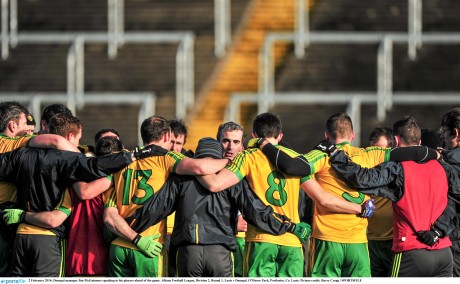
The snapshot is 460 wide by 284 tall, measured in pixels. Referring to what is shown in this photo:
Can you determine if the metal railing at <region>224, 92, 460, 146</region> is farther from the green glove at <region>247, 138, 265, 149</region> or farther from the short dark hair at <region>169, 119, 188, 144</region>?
the green glove at <region>247, 138, 265, 149</region>

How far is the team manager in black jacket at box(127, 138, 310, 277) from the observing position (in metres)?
8.51

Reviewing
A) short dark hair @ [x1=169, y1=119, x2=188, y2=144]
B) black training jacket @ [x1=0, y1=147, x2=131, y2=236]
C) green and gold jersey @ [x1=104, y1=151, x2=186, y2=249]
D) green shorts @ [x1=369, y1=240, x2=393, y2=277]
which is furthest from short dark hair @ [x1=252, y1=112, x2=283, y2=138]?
green shorts @ [x1=369, y1=240, x2=393, y2=277]

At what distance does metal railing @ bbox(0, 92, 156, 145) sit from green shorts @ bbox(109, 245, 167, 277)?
34.4ft

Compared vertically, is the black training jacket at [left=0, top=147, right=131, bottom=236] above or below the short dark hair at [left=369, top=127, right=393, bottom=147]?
below

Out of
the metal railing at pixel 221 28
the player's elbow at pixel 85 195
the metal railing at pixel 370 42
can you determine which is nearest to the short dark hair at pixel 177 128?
the player's elbow at pixel 85 195

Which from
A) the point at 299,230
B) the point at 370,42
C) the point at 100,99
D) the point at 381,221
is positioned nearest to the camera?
the point at 299,230

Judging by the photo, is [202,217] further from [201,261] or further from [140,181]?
[140,181]

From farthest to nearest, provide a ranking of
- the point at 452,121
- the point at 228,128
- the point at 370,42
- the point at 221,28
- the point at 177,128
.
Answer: the point at 221,28
the point at 370,42
the point at 177,128
the point at 452,121
the point at 228,128

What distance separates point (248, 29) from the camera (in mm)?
20438

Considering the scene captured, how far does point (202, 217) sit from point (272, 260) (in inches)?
27.6

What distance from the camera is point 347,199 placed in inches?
357

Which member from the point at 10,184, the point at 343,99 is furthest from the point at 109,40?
the point at 10,184

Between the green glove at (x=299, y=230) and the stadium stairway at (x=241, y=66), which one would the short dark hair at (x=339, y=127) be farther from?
the stadium stairway at (x=241, y=66)

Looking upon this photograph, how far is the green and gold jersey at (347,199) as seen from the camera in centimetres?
902
